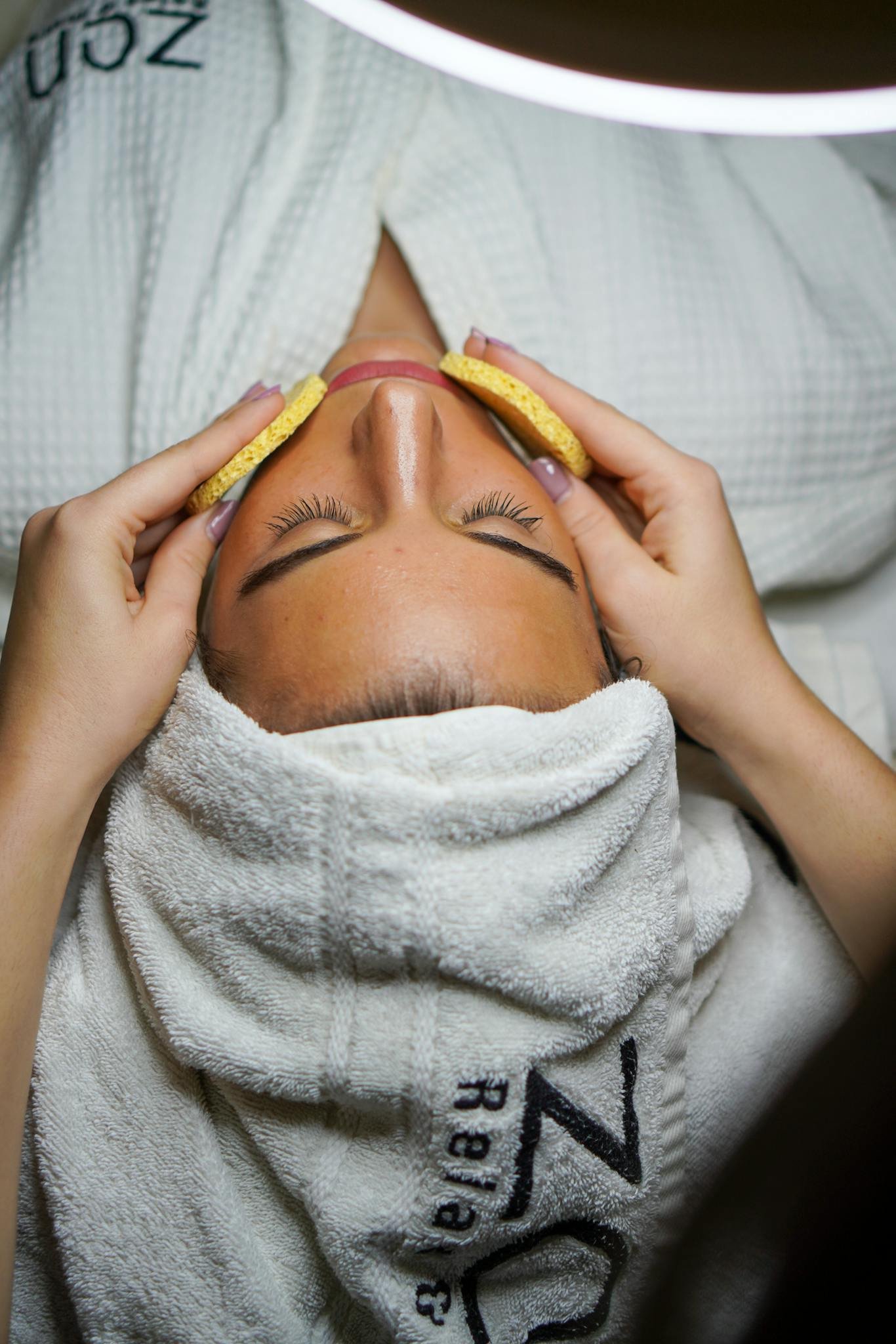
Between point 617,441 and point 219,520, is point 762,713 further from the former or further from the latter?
point 219,520

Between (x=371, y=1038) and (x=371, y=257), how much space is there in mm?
935

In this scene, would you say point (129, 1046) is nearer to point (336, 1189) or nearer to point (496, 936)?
point (336, 1189)

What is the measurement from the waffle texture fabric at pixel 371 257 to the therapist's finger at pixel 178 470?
24 centimetres

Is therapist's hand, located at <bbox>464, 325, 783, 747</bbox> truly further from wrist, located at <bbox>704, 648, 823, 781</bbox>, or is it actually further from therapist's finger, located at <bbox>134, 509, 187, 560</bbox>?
therapist's finger, located at <bbox>134, 509, 187, 560</bbox>

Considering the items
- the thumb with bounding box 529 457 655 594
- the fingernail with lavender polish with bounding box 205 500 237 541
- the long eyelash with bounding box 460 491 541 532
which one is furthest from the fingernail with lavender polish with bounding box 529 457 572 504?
the fingernail with lavender polish with bounding box 205 500 237 541

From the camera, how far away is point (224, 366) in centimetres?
119

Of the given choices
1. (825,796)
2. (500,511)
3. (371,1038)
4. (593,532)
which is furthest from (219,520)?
(825,796)

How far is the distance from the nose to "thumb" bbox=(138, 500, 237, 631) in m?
0.17

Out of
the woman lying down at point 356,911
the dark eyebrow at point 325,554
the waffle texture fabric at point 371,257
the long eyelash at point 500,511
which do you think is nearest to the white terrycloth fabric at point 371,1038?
the woman lying down at point 356,911

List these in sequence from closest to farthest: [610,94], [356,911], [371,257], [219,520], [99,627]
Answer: [610,94], [356,911], [99,627], [219,520], [371,257]

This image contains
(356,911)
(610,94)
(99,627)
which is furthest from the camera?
(99,627)

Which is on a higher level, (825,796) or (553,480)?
(553,480)

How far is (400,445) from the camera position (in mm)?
885

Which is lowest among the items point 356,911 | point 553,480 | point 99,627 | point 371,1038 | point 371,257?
point 371,1038
